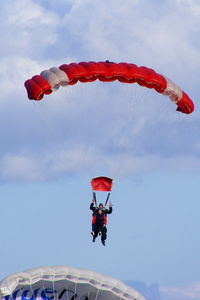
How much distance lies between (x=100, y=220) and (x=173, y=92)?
20.1 ft

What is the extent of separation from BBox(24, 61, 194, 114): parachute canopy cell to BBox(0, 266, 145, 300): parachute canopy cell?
7.53m

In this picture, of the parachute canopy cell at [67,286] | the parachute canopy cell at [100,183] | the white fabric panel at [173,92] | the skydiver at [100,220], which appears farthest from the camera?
the parachute canopy cell at [67,286]

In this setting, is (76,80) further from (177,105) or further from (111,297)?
(111,297)

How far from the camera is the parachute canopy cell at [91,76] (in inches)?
1404

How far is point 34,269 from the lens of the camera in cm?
3794

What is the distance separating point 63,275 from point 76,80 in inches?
326

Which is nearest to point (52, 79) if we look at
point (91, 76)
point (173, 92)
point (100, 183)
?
point (91, 76)

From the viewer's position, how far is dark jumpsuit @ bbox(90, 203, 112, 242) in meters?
36.4

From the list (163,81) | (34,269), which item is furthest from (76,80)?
(34,269)

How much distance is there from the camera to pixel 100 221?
120 ft

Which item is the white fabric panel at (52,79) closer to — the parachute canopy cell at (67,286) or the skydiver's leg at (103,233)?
the skydiver's leg at (103,233)

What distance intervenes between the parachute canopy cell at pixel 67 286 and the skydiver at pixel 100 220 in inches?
101

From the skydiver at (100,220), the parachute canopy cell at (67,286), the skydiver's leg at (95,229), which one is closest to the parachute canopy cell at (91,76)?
the skydiver at (100,220)

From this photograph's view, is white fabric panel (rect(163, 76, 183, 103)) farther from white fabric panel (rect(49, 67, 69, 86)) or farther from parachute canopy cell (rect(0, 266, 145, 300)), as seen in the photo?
parachute canopy cell (rect(0, 266, 145, 300))
